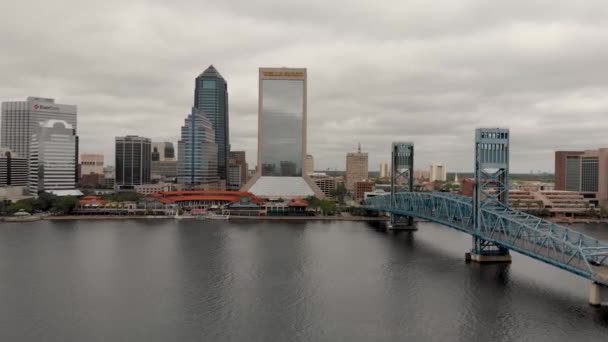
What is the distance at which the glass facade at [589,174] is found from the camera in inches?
4824

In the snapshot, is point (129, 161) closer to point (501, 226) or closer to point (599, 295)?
point (501, 226)

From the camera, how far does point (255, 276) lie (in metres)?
42.7

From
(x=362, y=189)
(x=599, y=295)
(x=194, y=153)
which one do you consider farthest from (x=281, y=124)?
(x=599, y=295)

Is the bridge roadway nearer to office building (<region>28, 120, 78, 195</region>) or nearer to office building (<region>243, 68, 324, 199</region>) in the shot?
office building (<region>243, 68, 324, 199</region>)

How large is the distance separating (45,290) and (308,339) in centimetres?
2374

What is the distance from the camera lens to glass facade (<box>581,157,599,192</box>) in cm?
12253

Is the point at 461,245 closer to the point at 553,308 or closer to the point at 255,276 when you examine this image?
the point at 553,308

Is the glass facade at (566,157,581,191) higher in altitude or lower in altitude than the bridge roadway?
higher

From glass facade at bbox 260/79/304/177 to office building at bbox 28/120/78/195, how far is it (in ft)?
163

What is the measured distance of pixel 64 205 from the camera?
9338cm

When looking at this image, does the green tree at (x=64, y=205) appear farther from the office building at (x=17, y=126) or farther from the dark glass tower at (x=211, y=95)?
the dark glass tower at (x=211, y=95)

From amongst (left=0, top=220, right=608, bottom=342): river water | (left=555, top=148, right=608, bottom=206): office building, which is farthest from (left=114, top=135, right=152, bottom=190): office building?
(left=555, top=148, right=608, bottom=206): office building

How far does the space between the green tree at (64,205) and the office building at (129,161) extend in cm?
7399

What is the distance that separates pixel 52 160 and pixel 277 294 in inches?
3823
